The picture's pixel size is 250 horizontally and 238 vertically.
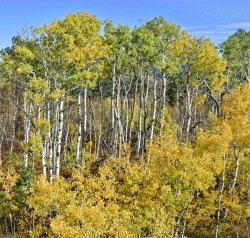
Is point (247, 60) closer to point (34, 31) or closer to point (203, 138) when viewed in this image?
point (203, 138)

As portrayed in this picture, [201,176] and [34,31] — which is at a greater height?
[34,31]

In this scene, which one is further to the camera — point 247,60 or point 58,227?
point 247,60

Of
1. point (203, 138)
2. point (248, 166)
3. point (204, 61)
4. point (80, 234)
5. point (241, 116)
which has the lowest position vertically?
point (80, 234)

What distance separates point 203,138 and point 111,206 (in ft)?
28.2

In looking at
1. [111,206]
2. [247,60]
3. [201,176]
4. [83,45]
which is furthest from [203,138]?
[247,60]

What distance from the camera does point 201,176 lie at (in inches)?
744

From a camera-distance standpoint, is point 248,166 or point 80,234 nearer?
point 80,234

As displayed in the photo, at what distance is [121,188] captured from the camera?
2177 cm

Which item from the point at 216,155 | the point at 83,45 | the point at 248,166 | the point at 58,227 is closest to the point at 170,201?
the point at 216,155

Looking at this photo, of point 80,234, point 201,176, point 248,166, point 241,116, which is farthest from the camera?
point 248,166

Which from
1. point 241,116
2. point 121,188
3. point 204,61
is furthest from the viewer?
point 204,61

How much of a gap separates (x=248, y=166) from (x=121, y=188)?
11688mm

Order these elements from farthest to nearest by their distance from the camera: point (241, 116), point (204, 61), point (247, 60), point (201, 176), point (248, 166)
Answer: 1. point (247, 60)
2. point (204, 61)
3. point (248, 166)
4. point (241, 116)
5. point (201, 176)

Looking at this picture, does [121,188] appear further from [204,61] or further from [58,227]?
[204,61]
